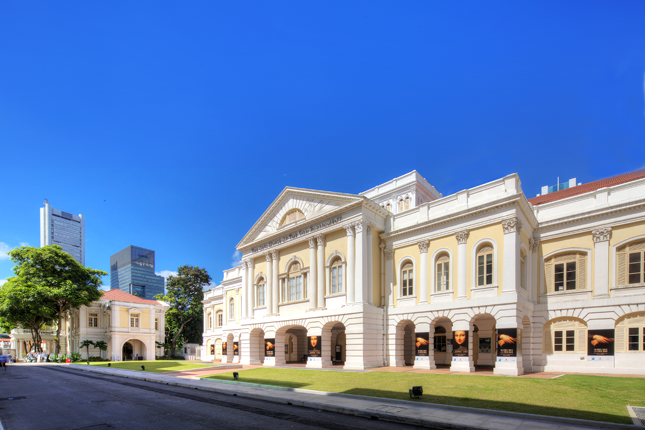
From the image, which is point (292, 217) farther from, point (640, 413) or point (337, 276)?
point (640, 413)

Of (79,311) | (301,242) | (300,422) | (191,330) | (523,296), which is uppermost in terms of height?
(301,242)

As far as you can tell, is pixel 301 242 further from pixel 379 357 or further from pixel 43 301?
pixel 43 301

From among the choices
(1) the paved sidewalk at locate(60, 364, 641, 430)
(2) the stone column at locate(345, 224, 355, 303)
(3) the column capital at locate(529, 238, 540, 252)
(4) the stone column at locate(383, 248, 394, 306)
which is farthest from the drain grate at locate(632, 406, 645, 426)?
(2) the stone column at locate(345, 224, 355, 303)

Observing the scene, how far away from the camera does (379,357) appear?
27.2 metres

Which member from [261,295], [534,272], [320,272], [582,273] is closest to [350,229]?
[320,272]

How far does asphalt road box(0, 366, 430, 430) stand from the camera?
425 inches

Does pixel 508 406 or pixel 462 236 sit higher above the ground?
pixel 462 236

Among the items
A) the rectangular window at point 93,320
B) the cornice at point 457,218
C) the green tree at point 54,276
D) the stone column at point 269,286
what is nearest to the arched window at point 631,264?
the cornice at point 457,218

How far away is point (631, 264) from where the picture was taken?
21703 millimetres

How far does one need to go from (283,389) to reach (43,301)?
152 feet

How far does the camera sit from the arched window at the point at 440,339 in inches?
1157

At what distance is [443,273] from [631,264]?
10.4 m

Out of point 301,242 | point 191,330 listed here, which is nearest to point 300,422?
point 301,242

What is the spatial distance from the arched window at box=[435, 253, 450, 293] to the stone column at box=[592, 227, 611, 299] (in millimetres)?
8395
